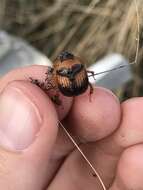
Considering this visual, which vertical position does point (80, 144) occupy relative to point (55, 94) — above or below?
below

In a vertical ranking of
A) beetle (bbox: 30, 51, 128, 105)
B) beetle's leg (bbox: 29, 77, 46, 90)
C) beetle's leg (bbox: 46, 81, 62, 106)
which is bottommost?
beetle's leg (bbox: 46, 81, 62, 106)

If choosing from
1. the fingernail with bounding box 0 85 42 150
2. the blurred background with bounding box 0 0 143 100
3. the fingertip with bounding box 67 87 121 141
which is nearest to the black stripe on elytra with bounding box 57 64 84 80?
the fingernail with bounding box 0 85 42 150

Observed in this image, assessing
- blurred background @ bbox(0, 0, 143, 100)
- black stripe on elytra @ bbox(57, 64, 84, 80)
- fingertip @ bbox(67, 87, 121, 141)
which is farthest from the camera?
blurred background @ bbox(0, 0, 143, 100)

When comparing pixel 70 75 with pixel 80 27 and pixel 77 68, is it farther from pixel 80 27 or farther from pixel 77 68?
pixel 80 27

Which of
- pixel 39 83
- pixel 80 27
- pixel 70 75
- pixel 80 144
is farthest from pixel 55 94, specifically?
pixel 80 27

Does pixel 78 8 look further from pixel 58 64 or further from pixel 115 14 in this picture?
pixel 58 64

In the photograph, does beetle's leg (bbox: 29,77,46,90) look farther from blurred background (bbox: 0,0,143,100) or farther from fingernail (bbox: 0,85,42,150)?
blurred background (bbox: 0,0,143,100)
